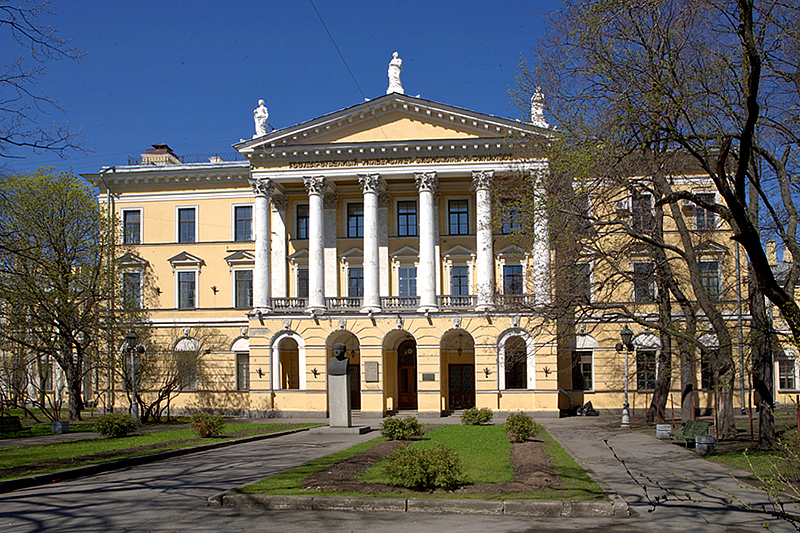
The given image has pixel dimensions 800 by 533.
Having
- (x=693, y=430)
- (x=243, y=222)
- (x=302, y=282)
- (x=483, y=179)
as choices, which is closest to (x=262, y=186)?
(x=243, y=222)

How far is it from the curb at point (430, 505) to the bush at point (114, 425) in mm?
14209

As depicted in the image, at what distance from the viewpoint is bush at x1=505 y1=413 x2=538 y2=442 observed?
2238 centimetres

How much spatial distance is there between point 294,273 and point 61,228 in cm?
1262

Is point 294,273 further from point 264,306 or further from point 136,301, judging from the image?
point 136,301

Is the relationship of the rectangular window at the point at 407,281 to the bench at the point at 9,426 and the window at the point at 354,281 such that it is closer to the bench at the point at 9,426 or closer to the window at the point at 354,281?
the window at the point at 354,281

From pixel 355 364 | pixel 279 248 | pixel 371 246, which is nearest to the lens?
pixel 371 246

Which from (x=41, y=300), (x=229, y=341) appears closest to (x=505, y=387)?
(x=229, y=341)

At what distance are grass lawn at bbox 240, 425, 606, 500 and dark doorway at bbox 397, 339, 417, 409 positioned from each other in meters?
17.6

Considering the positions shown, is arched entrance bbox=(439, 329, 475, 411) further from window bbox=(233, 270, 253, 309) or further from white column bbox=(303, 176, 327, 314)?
window bbox=(233, 270, 253, 309)

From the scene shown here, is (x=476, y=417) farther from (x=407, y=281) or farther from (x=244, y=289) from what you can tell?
(x=244, y=289)

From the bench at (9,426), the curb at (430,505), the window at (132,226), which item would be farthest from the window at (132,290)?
the curb at (430,505)

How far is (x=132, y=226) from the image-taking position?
4419 cm

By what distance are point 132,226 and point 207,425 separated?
987 inches

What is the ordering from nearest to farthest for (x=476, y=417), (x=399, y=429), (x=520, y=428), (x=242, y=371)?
(x=399, y=429)
(x=520, y=428)
(x=476, y=417)
(x=242, y=371)
